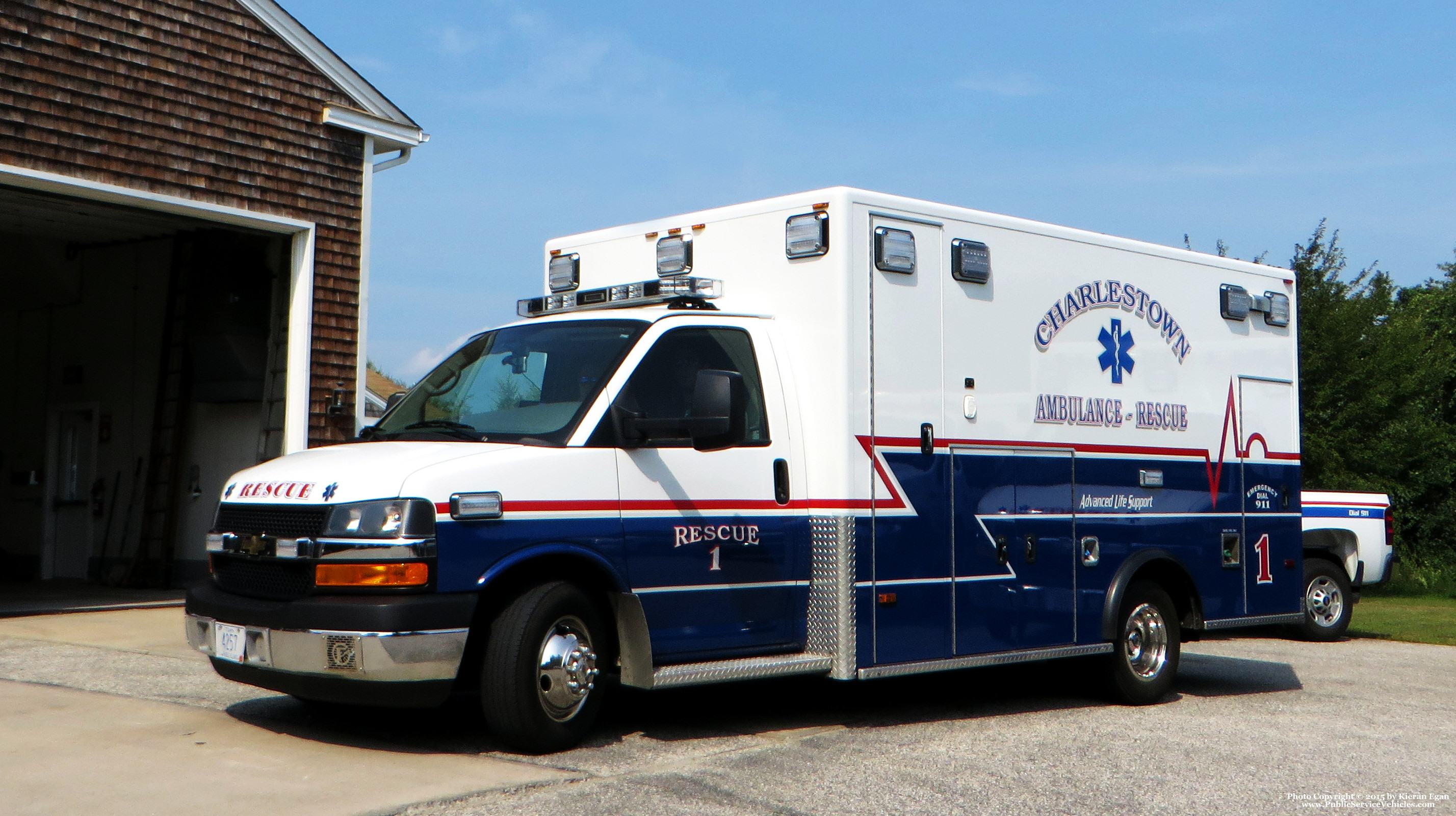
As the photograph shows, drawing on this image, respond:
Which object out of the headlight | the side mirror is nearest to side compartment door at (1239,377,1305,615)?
the side mirror

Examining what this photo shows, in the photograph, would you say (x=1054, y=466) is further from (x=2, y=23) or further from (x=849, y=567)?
(x=2, y=23)

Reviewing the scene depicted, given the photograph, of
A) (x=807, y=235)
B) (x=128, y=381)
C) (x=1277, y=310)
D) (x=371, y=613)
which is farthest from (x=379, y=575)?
(x=128, y=381)

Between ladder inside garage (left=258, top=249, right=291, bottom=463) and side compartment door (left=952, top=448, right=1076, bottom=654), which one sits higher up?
ladder inside garage (left=258, top=249, right=291, bottom=463)

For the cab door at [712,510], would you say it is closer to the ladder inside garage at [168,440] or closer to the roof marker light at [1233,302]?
the roof marker light at [1233,302]

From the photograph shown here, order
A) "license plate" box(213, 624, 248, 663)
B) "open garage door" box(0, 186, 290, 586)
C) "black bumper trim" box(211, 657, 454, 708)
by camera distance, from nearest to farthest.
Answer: "black bumper trim" box(211, 657, 454, 708), "license plate" box(213, 624, 248, 663), "open garage door" box(0, 186, 290, 586)

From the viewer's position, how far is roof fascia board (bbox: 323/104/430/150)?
14.8m

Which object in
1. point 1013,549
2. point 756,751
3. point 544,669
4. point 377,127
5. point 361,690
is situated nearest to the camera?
point 361,690

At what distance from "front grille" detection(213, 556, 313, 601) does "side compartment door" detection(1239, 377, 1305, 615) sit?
6.44 m

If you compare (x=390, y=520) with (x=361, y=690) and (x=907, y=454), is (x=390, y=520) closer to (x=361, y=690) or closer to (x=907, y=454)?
(x=361, y=690)

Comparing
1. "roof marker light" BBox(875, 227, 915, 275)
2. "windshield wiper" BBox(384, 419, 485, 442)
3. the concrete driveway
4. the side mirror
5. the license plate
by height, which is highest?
"roof marker light" BBox(875, 227, 915, 275)

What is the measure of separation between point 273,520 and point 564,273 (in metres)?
3.07

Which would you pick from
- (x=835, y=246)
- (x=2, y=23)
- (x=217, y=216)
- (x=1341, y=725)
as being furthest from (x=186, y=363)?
(x=1341, y=725)

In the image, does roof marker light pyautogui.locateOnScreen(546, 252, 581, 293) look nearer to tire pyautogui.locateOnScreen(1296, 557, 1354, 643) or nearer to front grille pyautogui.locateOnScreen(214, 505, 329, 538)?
front grille pyautogui.locateOnScreen(214, 505, 329, 538)

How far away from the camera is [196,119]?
13469 millimetres
